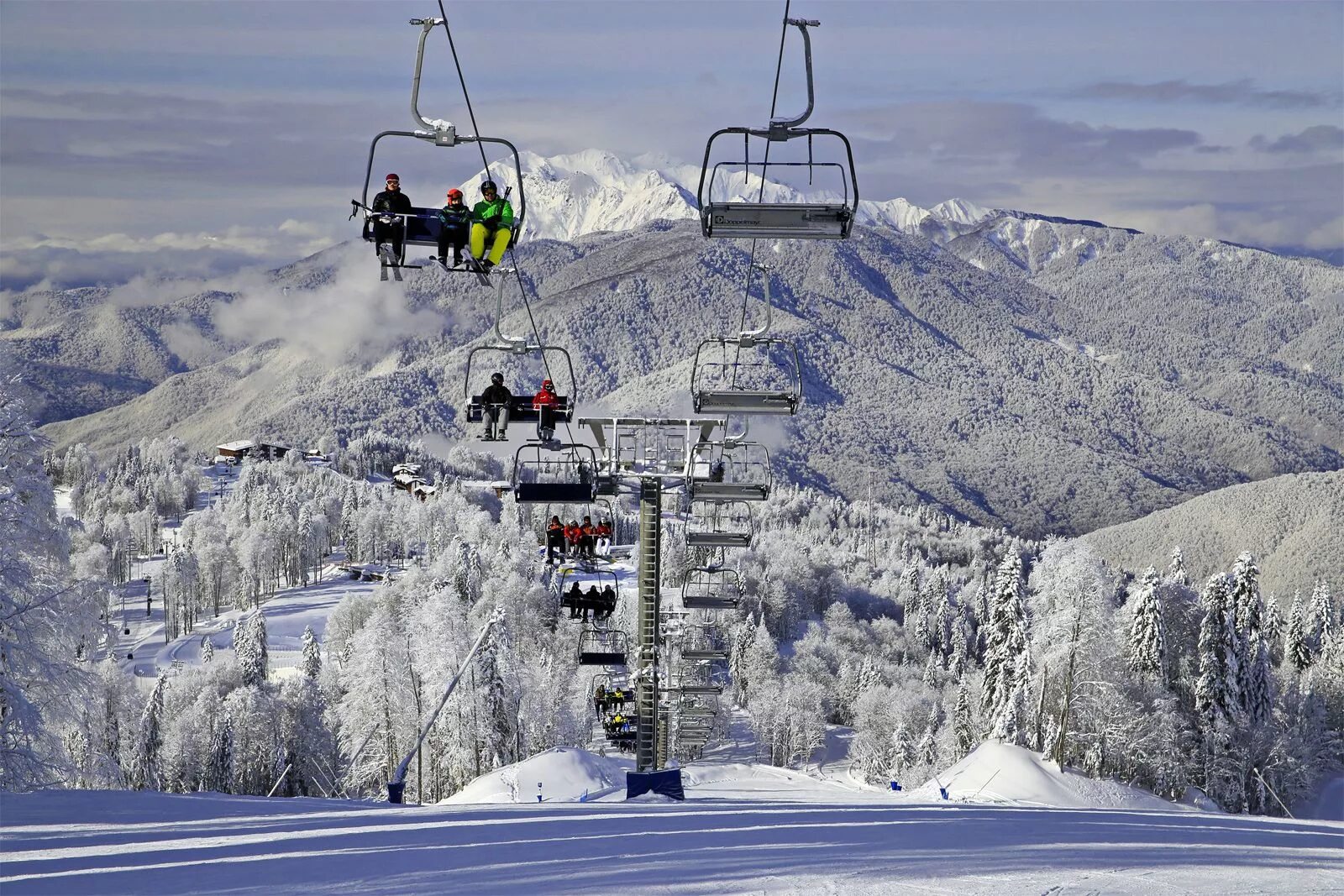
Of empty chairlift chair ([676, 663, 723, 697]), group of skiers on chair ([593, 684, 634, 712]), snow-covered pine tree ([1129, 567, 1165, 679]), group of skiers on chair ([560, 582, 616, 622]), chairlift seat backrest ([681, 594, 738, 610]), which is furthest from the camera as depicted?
snow-covered pine tree ([1129, 567, 1165, 679])

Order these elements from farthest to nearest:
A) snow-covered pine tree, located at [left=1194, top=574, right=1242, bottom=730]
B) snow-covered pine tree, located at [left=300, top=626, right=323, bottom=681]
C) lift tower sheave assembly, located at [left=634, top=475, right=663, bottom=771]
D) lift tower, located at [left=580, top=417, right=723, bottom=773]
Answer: snow-covered pine tree, located at [left=300, top=626, right=323, bottom=681], snow-covered pine tree, located at [left=1194, top=574, right=1242, bottom=730], lift tower sheave assembly, located at [left=634, top=475, right=663, bottom=771], lift tower, located at [left=580, top=417, right=723, bottom=773]

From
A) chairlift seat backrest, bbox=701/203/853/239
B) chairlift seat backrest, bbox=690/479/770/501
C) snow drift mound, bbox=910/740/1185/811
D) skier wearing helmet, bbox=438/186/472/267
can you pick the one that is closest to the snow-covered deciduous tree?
chairlift seat backrest, bbox=690/479/770/501

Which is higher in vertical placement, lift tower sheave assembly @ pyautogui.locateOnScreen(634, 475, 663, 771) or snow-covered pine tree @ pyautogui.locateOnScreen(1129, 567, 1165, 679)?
lift tower sheave assembly @ pyautogui.locateOnScreen(634, 475, 663, 771)

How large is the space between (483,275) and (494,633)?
3869cm

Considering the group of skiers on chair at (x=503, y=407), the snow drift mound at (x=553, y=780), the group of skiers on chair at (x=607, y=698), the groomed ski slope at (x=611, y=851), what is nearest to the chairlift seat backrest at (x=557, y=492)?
the group of skiers on chair at (x=503, y=407)

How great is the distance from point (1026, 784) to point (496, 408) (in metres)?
24.3

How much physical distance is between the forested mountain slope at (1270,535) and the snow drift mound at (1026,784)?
112m

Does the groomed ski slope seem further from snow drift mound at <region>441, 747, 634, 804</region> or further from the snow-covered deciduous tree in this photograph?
snow drift mound at <region>441, 747, 634, 804</region>

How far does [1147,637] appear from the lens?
48.1 m

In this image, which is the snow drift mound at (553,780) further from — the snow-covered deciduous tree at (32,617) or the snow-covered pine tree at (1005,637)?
the snow-covered pine tree at (1005,637)

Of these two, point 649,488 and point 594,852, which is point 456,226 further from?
point 649,488

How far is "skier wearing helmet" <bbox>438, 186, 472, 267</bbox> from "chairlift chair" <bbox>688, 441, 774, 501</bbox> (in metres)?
11.5

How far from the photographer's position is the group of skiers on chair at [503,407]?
15211 mm

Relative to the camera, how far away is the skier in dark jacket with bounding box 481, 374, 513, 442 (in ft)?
49.7
